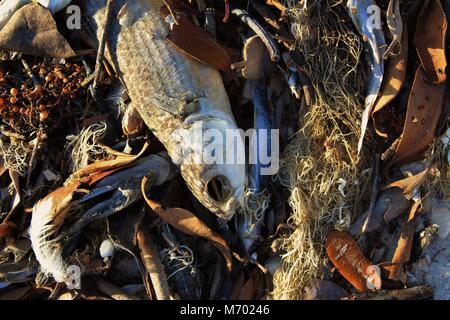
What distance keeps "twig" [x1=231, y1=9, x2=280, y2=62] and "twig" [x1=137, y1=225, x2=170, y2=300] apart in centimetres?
109

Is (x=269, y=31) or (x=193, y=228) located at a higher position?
(x=269, y=31)

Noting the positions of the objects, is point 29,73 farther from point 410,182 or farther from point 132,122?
point 410,182

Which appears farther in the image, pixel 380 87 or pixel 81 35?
pixel 81 35

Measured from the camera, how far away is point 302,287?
91.3 inches

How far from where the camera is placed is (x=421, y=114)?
2.23 meters

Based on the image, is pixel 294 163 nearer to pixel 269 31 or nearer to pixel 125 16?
pixel 269 31

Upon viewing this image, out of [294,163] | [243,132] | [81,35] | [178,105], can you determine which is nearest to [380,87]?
[294,163]

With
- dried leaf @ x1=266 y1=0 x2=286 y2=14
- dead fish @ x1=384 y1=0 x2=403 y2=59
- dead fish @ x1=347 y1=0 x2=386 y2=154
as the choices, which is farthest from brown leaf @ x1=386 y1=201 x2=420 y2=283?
dried leaf @ x1=266 y1=0 x2=286 y2=14

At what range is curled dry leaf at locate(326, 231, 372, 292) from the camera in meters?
2.29

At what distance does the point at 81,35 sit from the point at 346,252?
5.67ft

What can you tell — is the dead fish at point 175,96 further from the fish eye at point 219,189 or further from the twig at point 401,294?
the twig at point 401,294

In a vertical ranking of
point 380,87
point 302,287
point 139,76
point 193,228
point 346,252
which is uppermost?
point 139,76

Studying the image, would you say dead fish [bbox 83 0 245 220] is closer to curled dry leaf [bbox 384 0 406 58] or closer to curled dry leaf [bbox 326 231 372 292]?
curled dry leaf [bbox 326 231 372 292]

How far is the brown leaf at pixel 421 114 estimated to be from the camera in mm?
2219
